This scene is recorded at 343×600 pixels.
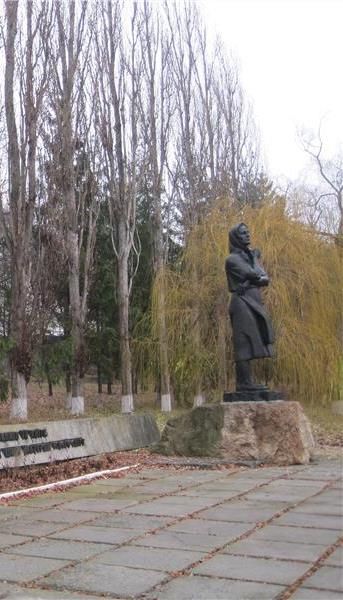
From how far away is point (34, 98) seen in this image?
15562 millimetres

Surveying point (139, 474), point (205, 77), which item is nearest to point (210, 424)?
point (139, 474)

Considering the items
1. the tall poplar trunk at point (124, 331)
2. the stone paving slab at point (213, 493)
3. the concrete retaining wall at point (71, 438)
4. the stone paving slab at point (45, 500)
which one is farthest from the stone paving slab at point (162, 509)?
the tall poplar trunk at point (124, 331)

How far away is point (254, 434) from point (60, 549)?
194 inches

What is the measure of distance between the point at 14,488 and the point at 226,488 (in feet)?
7.23

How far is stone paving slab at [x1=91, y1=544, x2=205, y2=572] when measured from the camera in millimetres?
4211

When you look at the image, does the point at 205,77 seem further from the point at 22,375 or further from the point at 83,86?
the point at 22,375

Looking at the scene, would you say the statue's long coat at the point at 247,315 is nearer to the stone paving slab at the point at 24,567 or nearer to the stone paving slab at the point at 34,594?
the stone paving slab at the point at 24,567

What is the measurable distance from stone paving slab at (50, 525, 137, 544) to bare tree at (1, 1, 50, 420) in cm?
991

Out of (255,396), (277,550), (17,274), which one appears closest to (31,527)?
Answer: (277,550)

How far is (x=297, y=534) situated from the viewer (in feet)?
16.4

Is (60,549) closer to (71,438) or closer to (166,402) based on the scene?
(71,438)

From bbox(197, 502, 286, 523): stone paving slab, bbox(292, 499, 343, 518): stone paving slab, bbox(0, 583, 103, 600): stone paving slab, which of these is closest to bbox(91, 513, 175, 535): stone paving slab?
bbox(197, 502, 286, 523): stone paving slab

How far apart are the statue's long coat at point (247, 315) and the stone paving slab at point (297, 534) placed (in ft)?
14.7

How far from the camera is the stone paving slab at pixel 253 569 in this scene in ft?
12.9
